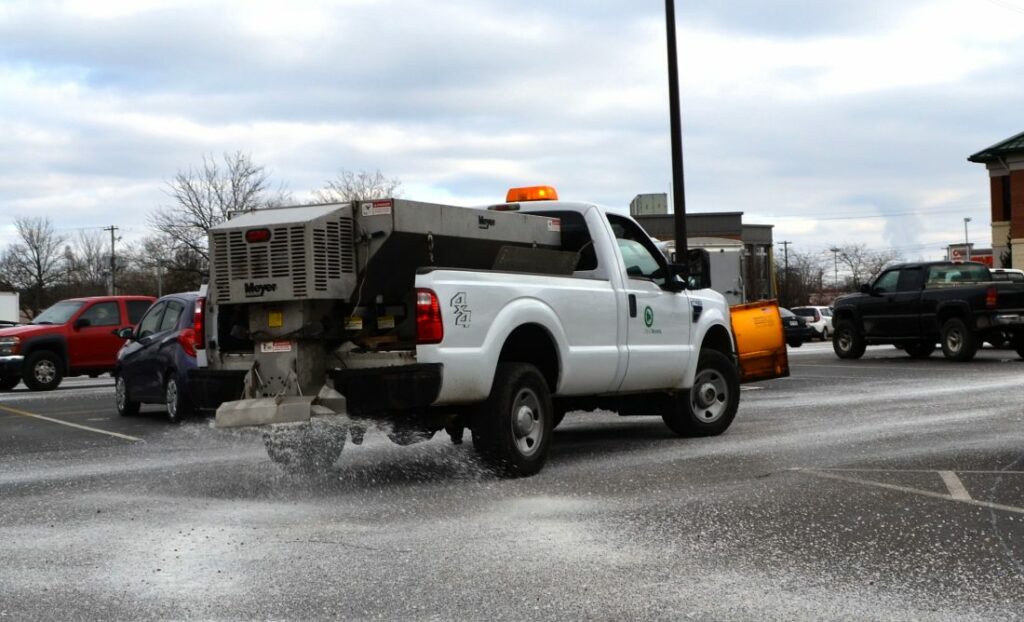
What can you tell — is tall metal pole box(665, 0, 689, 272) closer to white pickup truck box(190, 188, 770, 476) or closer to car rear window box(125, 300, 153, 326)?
car rear window box(125, 300, 153, 326)

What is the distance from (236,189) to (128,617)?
58446 millimetres

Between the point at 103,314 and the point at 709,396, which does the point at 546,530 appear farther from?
the point at 103,314

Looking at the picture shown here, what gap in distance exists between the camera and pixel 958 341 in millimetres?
21984

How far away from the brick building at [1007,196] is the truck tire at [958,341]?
107 feet

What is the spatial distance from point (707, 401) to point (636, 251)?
178 cm

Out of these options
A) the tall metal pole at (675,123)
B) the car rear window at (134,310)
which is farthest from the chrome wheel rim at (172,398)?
the tall metal pole at (675,123)

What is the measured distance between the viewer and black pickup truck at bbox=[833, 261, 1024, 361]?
21406 mm

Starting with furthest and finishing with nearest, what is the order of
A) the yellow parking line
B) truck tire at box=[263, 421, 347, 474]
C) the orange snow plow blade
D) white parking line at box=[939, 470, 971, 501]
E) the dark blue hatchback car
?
the dark blue hatchback car, the orange snow plow blade, the yellow parking line, truck tire at box=[263, 421, 347, 474], white parking line at box=[939, 470, 971, 501]

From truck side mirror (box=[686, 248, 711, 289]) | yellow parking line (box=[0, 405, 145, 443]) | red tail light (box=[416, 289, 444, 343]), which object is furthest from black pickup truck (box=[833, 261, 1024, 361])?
red tail light (box=[416, 289, 444, 343])

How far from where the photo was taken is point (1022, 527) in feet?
21.5

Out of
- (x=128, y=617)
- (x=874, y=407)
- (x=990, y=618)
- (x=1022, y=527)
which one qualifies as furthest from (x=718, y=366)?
(x=128, y=617)

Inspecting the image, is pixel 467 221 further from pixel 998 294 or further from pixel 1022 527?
pixel 998 294

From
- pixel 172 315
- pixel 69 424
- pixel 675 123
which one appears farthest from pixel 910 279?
pixel 69 424

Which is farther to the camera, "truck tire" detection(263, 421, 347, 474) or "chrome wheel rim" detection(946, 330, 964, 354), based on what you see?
"chrome wheel rim" detection(946, 330, 964, 354)
